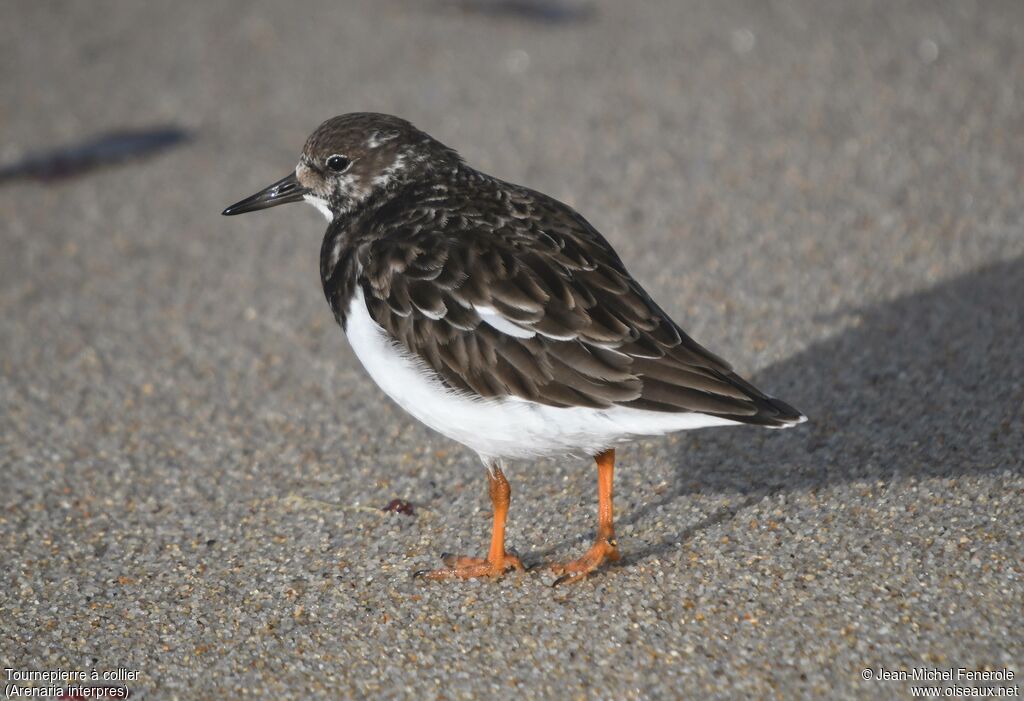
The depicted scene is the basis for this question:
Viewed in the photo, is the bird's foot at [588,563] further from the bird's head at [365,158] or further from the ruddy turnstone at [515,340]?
the bird's head at [365,158]

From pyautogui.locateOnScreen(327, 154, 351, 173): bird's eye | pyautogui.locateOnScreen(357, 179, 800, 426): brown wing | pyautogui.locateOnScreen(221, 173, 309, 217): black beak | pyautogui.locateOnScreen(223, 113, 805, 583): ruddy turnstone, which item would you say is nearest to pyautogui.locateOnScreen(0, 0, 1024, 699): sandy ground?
pyautogui.locateOnScreen(223, 113, 805, 583): ruddy turnstone

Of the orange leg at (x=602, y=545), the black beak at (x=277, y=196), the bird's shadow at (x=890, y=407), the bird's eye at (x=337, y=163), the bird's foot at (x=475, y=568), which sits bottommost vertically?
the bird's foot at (x=475, y=568)

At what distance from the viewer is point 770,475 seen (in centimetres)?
477

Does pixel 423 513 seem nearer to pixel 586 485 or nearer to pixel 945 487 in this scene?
pixel 586 485

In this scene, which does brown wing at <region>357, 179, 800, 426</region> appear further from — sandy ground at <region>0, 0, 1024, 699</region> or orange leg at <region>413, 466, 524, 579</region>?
sandy ground at <region>0, 0, 1024, 699</region>

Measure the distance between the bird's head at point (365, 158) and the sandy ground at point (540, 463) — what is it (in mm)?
1291

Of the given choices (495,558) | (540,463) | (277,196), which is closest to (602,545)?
(495,558)

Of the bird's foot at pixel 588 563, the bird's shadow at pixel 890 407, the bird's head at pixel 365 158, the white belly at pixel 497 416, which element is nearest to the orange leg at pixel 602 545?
the bird's foot at pixel 588 563

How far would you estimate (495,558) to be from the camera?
14.1ft

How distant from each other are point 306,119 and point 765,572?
5.79 m

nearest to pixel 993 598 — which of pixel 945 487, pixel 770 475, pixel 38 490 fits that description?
pixel 945 487

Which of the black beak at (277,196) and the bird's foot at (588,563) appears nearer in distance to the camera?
the bird's foot at (588,563)

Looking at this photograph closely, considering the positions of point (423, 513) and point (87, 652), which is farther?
point (423, 513)

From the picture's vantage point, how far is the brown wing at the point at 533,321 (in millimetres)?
3807
